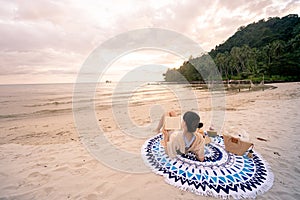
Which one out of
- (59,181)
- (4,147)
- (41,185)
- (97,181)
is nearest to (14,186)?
(41,185)

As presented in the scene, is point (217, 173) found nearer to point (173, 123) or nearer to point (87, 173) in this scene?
point (173, 123)

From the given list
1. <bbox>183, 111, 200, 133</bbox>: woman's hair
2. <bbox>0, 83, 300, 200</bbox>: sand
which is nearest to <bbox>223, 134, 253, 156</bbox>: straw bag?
<bbox>0, 83, 300, 200</bbox>: sand

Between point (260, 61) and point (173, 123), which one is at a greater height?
point (260, 61)

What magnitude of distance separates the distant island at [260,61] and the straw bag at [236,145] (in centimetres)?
1034

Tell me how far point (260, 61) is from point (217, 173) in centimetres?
4730

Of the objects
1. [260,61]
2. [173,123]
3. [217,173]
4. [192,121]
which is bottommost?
[217,173]

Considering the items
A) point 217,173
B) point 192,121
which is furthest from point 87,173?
point 217,173

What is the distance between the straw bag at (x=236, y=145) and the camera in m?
2.61

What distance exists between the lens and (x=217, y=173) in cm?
221

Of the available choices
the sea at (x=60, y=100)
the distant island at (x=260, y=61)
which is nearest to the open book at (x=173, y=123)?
the sea at (x=60, y=100)

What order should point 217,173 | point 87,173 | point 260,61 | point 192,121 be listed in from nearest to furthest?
1. point 217,173
2. point 192,121
3. point 87,173
4. point 260,61

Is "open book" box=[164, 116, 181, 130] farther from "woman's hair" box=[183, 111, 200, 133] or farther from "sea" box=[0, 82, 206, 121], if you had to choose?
"sea" box=[0, 82, 206, 121]

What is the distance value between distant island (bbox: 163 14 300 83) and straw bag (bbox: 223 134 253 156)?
10337 mm

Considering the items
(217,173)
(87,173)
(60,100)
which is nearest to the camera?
(217,173)
